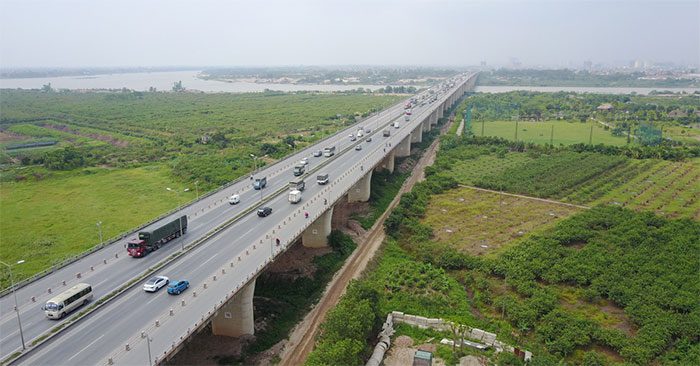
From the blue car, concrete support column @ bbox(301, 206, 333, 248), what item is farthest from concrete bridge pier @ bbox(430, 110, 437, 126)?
the blue car

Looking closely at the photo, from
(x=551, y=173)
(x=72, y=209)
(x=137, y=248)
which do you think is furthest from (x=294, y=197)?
(x=551, y=173)

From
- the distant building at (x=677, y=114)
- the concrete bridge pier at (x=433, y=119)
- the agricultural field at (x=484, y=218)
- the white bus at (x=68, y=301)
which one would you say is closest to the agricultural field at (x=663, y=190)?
the agricultural field at (x=484, y=218)

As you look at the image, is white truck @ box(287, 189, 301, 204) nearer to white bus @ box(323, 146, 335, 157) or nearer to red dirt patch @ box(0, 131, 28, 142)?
white bus @ box(323, 146, 335, 157)

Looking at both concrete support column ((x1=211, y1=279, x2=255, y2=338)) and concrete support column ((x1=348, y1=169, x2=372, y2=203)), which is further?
concrete support column ((x1=348, y1=169, x2=372, y2=203))

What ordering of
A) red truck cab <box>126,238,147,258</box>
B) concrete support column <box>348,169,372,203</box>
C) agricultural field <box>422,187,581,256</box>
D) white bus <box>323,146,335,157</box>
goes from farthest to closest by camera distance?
white bus <box>323,146,335,157</box> < concrete support column <box>348,169,372,203</box> < agricultural field <box>422,187,581,256</box> < red truck cab <box>126,238,147,258</box>

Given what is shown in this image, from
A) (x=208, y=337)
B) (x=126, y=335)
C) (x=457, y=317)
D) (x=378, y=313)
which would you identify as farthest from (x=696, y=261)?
(x=126, y=335)

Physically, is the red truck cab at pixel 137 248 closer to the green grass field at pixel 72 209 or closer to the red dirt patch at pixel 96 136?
the green grass field at pixel 72 209

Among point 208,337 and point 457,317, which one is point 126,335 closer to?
point 208,337
